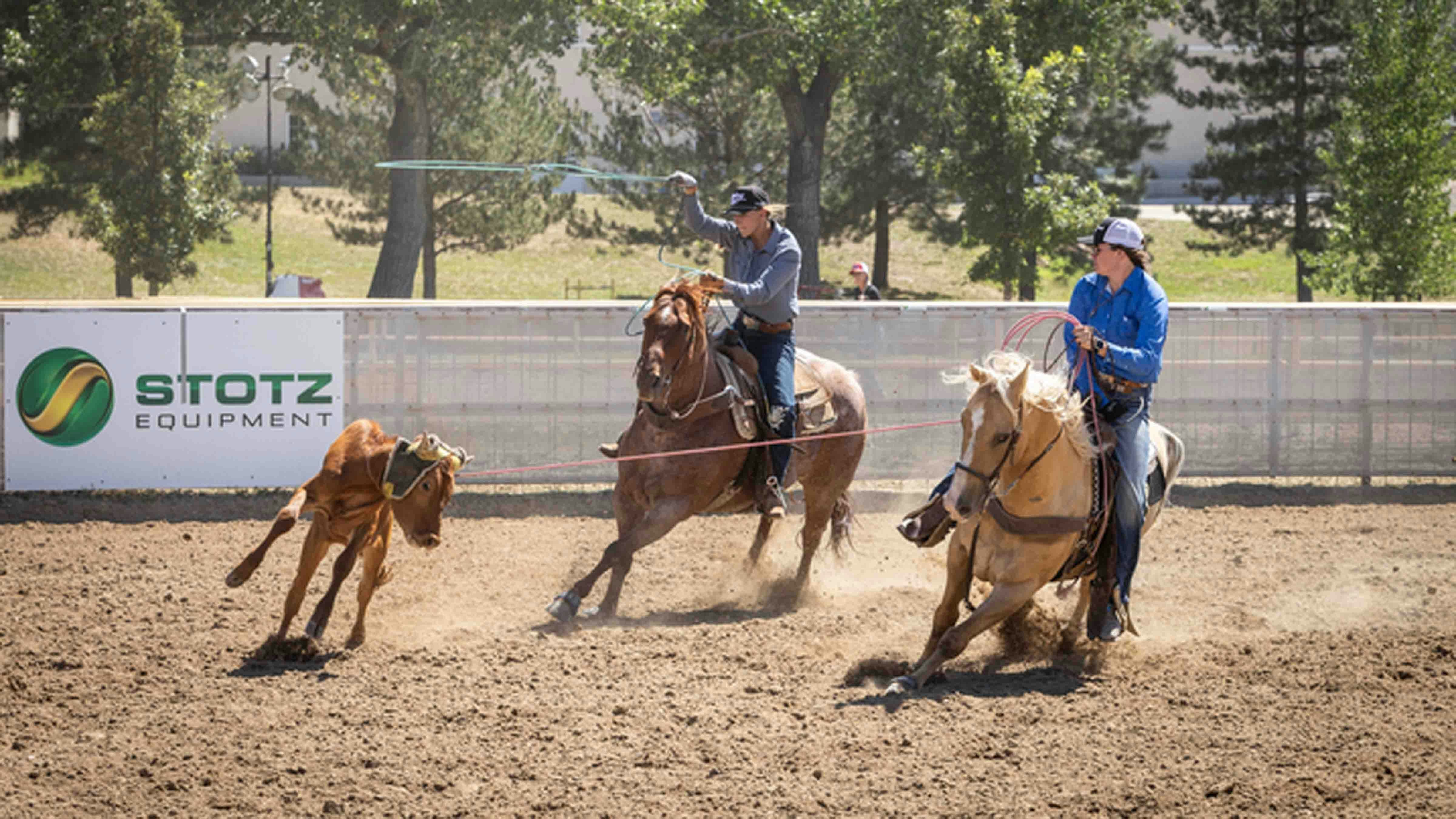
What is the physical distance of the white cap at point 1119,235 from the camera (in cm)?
733

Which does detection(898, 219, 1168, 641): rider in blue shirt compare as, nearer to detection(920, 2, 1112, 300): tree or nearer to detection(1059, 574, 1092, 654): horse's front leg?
detection(1059, 574, 1092, 654): horse's front leg

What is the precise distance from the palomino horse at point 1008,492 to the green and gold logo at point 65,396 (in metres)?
9.29

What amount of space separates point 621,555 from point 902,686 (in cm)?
233

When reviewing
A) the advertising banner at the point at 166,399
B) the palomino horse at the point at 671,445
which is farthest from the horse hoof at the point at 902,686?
the advertising banner at the point at 166,399

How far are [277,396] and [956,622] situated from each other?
843 cm

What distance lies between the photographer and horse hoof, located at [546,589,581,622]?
8.61 metres

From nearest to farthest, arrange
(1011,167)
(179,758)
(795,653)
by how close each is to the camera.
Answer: (179,758) → (795,653) → (1011,167)

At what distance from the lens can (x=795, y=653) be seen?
26.4 ft

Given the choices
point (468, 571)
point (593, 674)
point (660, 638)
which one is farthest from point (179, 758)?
point (468, 571)

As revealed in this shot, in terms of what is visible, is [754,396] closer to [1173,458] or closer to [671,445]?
[671,445]

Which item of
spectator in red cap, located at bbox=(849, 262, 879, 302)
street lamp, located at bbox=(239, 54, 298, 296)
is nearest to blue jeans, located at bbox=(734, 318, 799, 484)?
spectator in red cap, located at bbox=(849, 262, 879, 302)

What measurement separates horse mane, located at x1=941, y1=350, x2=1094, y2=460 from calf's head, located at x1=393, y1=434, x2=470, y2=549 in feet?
8.95

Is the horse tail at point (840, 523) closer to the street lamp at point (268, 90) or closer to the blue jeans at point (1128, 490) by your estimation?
the blue jeans at point (1128, 490)

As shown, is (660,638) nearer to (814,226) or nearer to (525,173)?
(814,226)
